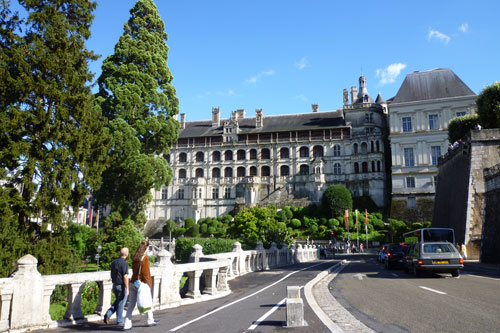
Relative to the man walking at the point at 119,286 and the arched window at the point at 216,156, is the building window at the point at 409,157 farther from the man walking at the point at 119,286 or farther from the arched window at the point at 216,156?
the man walking at the point at 119,286

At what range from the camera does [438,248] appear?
16109 mm

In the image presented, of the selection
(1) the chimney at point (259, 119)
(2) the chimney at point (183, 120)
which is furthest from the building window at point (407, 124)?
(2) the chimney at point (183, 120)

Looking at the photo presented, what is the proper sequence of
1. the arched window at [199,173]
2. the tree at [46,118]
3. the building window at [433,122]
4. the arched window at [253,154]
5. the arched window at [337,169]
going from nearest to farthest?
the tree at [46,118] → the building window at [433,122] → the arched window at [337,169] → the arched window at [253,154] → the arched window at [199,173]

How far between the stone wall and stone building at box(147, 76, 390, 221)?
1467 inches

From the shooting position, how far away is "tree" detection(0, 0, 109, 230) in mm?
13438

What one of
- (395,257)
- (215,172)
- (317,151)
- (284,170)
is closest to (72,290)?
(395,257)

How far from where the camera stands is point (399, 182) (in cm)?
6044

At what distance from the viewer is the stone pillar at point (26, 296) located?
23.2ft

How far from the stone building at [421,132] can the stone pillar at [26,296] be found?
5849 centimetres

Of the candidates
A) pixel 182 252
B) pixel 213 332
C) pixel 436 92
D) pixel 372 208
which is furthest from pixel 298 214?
pixel 213 332

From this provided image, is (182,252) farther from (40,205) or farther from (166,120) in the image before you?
(40,205)

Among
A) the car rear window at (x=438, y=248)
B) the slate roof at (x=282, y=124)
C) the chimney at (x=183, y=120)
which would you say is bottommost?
the car rear window at (x=438, y=248)

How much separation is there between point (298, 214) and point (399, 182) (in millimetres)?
17896

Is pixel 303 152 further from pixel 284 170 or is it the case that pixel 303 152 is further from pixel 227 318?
pixel 227 318
